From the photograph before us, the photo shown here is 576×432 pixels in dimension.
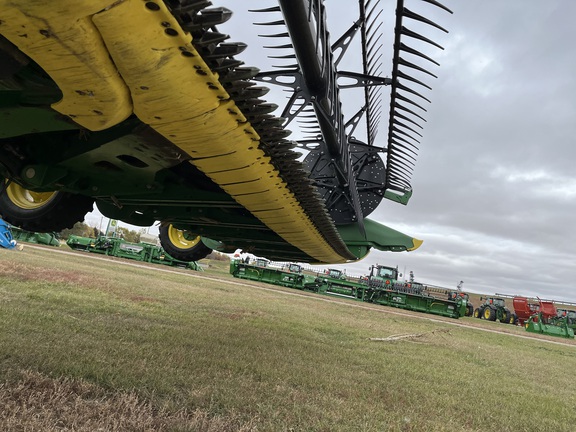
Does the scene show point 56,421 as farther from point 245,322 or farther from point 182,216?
point 245,322

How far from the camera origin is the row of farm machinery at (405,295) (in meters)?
20.6

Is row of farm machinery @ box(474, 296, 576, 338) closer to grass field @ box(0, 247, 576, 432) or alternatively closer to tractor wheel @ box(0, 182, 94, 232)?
grass field @ box(0, 247, 576, 432)

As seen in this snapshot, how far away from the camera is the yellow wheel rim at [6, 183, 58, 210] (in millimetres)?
Answer: 3502

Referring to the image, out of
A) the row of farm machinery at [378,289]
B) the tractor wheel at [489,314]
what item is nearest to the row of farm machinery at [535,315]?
the tractor wheel at [489,314]

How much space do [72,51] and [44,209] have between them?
2.81 meters

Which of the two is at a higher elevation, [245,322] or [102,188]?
[102,188]

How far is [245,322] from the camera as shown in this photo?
6465 millimetres

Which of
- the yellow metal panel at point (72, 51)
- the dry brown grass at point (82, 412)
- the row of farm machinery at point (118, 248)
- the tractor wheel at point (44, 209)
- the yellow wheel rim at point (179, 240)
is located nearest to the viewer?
the yellow metal panel at point (72, 51)

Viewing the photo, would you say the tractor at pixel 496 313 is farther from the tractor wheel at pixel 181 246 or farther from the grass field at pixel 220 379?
the tractor wheel at pixel 181 246

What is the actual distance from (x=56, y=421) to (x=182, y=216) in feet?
5.43

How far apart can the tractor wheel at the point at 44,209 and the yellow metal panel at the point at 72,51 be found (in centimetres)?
241

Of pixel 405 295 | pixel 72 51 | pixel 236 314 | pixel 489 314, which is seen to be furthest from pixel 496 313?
pixel 72 51

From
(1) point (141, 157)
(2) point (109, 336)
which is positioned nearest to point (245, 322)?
(2) point (109, 336)

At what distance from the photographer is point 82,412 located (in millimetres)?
2111
